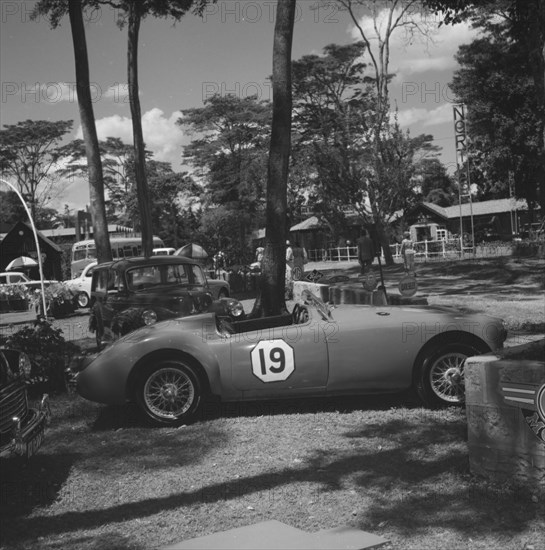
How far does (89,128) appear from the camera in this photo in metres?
16.5

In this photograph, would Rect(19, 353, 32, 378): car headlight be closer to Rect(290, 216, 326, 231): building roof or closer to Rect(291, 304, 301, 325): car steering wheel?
Rect(291, 304, 301, 325): car steering wheel

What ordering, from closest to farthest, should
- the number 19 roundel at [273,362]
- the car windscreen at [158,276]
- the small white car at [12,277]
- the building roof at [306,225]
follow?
the number 19 roundel at [273,362] < the car windscreen at [158,276] < the small white car at [12,277] < the building roof at [306,225]

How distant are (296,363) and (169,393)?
1201mm

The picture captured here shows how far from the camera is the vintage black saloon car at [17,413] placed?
440 cm

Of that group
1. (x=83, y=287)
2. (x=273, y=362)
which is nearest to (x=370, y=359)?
(x=273, y=362)

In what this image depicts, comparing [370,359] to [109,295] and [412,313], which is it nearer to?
[412,313]

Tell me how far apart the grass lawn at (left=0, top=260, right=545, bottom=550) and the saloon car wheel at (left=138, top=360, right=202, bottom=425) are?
0.16 metres

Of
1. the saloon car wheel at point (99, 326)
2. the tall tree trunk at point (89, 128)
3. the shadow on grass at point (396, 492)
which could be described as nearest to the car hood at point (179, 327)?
the shadow on grass at point (396, 492)

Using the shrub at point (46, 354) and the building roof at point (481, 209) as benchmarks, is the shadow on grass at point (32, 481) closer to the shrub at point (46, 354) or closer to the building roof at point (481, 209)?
the shrub at point (46, 354)

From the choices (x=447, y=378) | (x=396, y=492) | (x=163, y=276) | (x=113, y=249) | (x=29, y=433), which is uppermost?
(x=113, y=249)

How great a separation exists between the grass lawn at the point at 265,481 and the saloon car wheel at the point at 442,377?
0.14 metres

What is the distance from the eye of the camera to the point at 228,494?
444 centimetres

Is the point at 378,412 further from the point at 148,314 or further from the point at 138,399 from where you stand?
the point at 148,314

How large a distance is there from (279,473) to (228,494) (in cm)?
49
